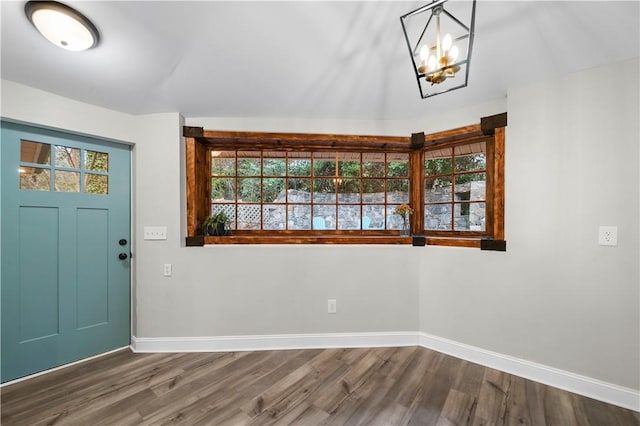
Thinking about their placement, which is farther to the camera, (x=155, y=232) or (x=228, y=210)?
(x=228, y=210)

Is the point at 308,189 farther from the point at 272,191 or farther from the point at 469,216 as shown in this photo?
the point at 469,216

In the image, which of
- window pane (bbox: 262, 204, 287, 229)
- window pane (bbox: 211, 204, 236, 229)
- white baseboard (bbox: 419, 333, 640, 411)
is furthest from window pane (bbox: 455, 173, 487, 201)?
window pane (bbox: 211, 204, 236, 229)

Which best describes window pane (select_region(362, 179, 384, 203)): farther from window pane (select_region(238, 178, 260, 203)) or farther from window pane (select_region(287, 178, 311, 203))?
window pane (select_region(238, 178, 260, 203))

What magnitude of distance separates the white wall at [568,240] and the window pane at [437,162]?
1.70 feet

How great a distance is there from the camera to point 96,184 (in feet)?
7.79

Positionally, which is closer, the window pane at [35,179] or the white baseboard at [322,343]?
the window pane at [35,179]

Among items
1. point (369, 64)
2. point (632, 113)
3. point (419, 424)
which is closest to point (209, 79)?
point (369, 64)

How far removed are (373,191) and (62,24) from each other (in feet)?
8.17

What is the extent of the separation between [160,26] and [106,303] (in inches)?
92.1

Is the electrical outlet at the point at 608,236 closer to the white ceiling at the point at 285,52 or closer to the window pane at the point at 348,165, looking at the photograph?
the white ceiling at the point at 285,52

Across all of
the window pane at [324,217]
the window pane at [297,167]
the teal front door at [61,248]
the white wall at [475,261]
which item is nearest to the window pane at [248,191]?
the window pane at [297,167]

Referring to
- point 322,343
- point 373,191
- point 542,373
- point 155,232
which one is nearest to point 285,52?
point 373,191

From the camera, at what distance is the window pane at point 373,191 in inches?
109

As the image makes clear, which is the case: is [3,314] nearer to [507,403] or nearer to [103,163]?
[103,163]
